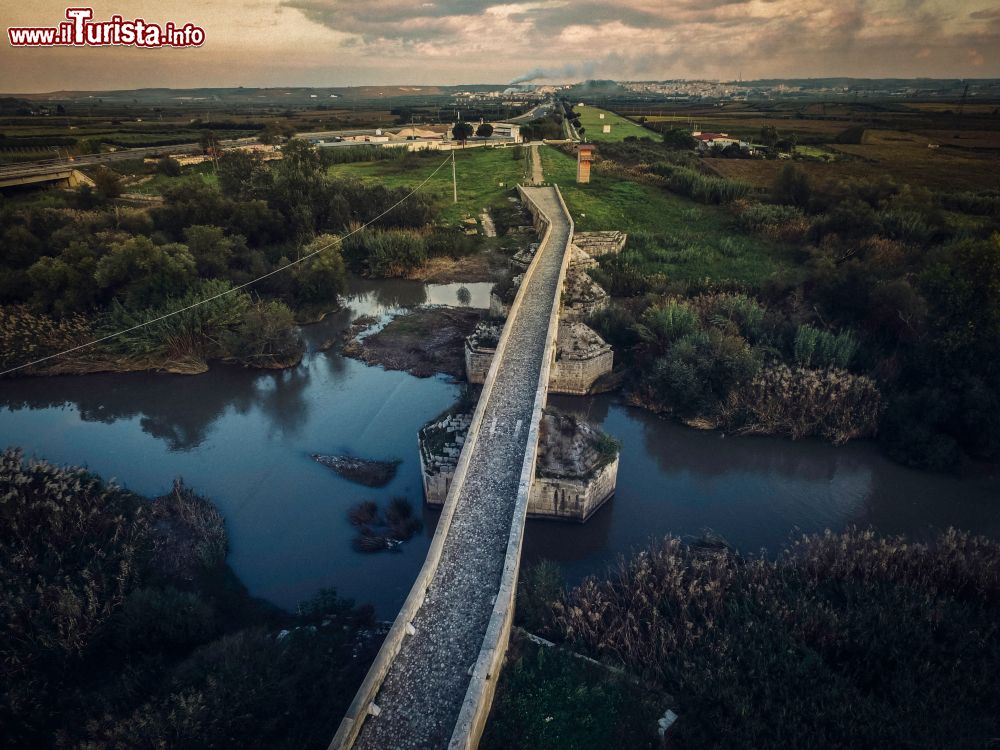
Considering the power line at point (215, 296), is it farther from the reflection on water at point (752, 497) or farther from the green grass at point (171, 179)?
the reflection on water at point (752, 497)

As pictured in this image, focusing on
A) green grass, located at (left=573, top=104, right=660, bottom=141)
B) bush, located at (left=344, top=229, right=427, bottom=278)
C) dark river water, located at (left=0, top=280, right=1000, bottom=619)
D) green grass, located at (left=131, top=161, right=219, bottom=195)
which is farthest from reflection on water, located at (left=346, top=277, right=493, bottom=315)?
green grass, located at (left=573, top=104, right=660, bottom=141)

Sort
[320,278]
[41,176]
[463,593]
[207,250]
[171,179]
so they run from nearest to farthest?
[463,593] < [207,250] < [320,278] < [41,176] < [171,179]

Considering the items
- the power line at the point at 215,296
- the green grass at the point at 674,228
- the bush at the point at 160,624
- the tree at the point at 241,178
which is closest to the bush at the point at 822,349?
the green grass at the point at 674,228

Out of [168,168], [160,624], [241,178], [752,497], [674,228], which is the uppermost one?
[168,168]

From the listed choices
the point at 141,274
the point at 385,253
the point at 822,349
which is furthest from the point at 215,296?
the point at 822,349

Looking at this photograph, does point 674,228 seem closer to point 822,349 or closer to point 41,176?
point 822,349

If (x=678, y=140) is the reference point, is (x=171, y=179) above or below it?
below

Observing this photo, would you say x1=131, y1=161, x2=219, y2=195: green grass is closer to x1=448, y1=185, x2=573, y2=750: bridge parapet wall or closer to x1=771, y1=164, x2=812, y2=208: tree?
x1=448, y1=185, x2=573, y2=750: bridge parapet wall

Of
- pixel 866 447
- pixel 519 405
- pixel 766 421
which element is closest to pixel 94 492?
pixel 519 405
